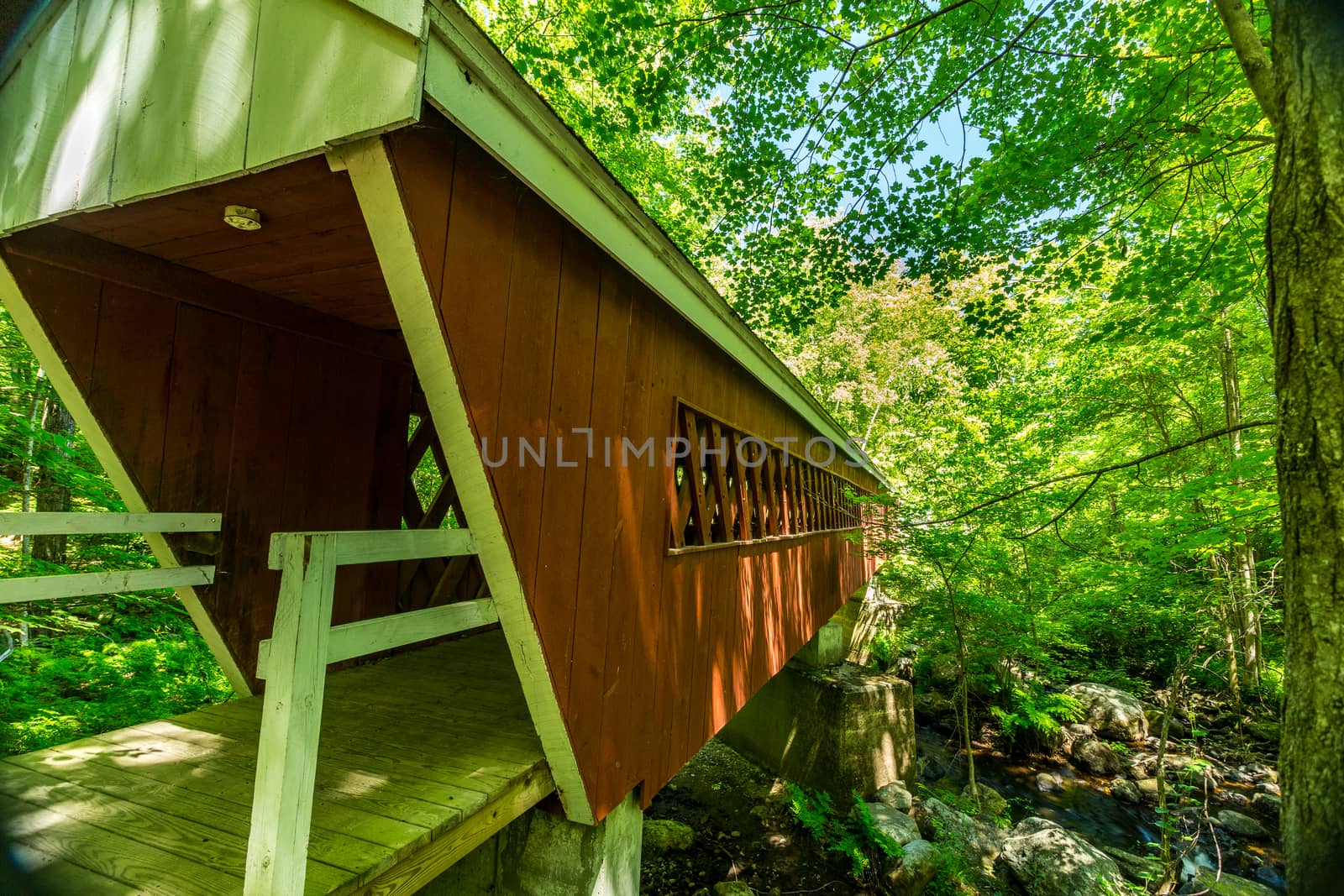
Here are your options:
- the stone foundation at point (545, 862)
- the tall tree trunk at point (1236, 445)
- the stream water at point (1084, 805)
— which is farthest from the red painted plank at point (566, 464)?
the tall tree trunk at point (1236, 445)

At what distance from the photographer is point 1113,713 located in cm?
925

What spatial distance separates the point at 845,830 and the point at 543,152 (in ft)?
22.1

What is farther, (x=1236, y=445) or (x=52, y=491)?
(x=1236, y=445)

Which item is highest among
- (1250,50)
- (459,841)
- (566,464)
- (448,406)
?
(1250,50)

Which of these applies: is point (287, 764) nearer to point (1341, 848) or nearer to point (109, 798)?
point (109, 798)

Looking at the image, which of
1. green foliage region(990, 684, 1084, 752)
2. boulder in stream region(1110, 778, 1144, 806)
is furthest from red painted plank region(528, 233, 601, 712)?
boulder in stream region(1110, 778, 1144, 806)

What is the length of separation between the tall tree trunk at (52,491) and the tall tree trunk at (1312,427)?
7.02 m

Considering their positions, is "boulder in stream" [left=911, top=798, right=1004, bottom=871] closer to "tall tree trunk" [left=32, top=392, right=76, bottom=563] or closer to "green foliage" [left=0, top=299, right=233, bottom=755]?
"green foliage" [left=0, top=299, right=233, bottom=755]

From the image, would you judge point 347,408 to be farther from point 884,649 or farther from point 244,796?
point 884,649

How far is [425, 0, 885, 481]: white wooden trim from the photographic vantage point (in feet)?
3.93

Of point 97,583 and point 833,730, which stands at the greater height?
point 97,583

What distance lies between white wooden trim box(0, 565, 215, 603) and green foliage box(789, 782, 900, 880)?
5.87m

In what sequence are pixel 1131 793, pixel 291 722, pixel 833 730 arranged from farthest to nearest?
pixel 1131 793 → pixel 833 730 → pixel 291 722

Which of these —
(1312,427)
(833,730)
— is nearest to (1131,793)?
(833,730)
